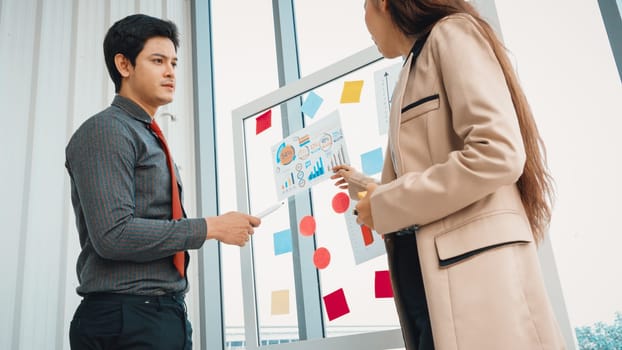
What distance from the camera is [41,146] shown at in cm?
206

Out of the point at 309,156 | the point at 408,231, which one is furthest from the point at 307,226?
the point at 408,231

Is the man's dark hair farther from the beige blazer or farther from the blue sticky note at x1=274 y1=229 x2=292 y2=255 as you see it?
the beige blazer

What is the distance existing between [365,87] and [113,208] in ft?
2.92

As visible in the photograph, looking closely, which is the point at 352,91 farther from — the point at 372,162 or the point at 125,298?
the point at 125,298

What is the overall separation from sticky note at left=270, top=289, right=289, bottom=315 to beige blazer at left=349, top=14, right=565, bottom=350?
97 cm

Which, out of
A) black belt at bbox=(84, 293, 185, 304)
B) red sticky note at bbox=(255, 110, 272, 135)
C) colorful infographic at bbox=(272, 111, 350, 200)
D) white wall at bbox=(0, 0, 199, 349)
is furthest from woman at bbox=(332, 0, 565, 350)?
white wall at bbox=(0, 0, 199, 349)

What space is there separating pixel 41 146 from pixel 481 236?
188 cm

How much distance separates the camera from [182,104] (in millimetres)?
2799

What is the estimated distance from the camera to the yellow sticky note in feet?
5.42

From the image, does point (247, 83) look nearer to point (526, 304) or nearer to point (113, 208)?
point (113, 208)

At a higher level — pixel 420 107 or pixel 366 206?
pixel 420 107

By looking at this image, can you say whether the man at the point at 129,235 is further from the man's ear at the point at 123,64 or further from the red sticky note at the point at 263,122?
the red sticky note at the point at 263,122

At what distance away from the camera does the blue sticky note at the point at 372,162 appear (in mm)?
1548

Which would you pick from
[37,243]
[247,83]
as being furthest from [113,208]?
[247,83]
